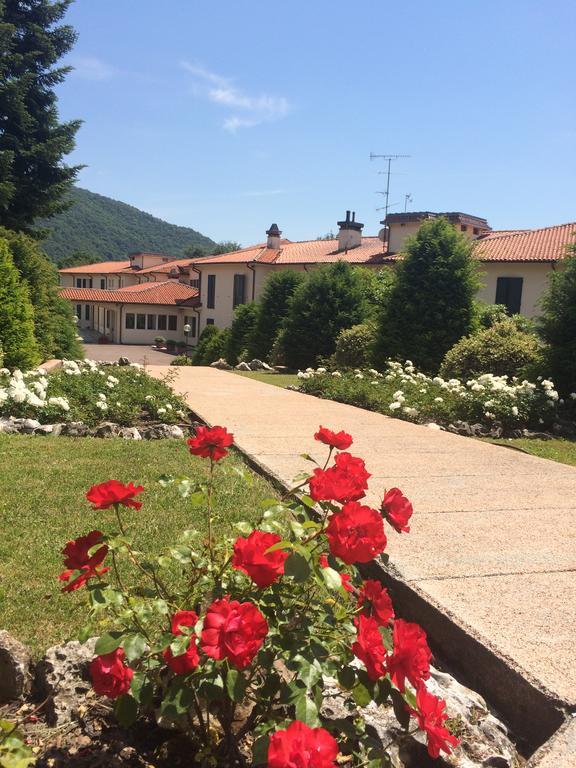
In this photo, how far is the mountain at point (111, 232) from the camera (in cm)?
10575

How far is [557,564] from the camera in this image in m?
3.46

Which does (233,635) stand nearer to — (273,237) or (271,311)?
(271,311)

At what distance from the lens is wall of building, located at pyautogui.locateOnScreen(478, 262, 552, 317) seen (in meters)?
27.3

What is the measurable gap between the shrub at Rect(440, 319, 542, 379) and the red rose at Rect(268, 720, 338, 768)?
1170 cm

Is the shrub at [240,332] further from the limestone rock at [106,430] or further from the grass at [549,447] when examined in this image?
the limestone rock at [106,430]

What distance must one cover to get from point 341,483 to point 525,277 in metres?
28.2

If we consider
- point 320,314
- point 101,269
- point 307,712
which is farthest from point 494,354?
point 101,269

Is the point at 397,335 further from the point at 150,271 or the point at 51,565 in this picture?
the point at 150,271

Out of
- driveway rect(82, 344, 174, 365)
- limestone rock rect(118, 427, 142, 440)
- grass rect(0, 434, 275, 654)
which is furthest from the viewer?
driveway rect(82, 344, 174, 365)

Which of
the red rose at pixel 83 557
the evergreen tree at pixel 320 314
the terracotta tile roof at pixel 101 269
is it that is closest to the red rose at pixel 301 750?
the red rose at pixel 83 557

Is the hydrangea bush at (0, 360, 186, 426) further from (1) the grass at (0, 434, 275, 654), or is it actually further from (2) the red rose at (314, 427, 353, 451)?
(2) the red rose at (314, 427, 353, 451)

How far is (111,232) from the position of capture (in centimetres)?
11438

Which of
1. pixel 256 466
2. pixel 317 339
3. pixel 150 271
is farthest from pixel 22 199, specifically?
pixel 150 271

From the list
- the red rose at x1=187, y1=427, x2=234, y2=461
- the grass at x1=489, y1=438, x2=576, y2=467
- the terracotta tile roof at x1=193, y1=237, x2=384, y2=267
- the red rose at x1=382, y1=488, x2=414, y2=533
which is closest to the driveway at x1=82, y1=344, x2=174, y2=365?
the terracotta tile roof at x1=193, y1=237, x2=384, y2=267
